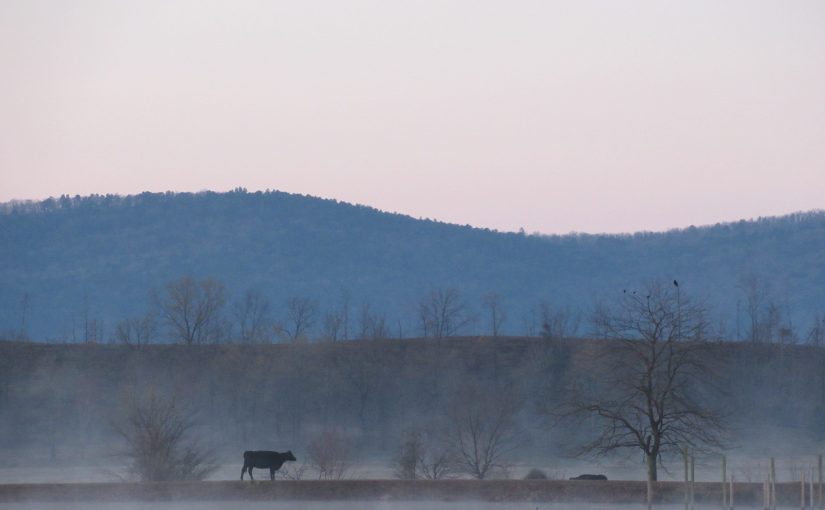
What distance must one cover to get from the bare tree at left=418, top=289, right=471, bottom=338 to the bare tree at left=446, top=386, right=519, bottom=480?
35595mm

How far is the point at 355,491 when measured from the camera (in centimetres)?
3925

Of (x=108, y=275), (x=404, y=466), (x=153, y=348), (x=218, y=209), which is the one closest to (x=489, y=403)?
(x=404, y=466)

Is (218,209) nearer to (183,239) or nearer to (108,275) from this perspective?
(183,239)

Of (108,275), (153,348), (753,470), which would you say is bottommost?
(753,470)

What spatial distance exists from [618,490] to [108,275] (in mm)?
124231

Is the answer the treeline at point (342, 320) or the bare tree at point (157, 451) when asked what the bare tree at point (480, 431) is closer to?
the bare tree at point (157, 451)

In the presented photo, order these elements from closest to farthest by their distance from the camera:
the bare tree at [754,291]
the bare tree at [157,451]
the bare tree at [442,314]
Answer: the bare tree at [157,451] < the bare tree at [442,314] < the bare tree at [754,291]

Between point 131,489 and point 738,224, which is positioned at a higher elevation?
point 738,224

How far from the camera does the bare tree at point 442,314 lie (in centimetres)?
10756

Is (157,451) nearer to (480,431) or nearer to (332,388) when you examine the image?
(480,431)

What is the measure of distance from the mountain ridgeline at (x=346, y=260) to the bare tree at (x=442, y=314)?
136 inches

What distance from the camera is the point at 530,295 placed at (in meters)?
153

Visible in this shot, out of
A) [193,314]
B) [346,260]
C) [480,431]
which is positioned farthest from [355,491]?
[346,260]

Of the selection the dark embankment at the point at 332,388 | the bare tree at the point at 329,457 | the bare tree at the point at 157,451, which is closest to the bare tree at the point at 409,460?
the bare tree at the point at 329,457
